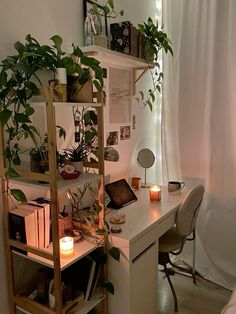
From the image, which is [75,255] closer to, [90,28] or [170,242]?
[170,242]

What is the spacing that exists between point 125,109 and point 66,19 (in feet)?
2.91

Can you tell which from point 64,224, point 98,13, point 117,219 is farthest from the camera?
point 98,13

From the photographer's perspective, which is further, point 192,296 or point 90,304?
point 192,296

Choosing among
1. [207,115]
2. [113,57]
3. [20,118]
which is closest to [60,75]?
[20,118]

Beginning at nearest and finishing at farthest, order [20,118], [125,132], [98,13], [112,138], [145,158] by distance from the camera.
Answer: [20,118], [98,13], [112,138], [125,132], [145,158]

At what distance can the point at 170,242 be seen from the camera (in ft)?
7.12

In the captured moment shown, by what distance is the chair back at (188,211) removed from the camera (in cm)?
203

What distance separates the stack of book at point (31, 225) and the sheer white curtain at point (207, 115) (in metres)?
1.58

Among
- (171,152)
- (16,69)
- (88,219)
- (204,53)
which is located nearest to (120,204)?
(88,219)

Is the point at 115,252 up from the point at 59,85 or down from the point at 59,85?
down

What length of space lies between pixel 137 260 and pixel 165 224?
1.23ft

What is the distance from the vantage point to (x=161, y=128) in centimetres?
280

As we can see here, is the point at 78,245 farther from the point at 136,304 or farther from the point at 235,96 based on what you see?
the point at 235,96

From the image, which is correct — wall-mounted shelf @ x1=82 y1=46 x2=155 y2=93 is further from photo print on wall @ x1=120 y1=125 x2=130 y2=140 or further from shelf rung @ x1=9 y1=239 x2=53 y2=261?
shelf rung @ x1=9 y1=239 x2=53 y2=261
